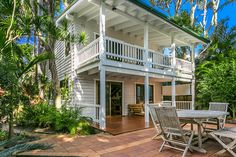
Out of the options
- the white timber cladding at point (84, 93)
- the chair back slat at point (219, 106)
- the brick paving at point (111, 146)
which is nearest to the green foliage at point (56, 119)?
the brick paving at point (111, 146)

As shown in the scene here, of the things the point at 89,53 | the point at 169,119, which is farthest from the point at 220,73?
the point at 169,119

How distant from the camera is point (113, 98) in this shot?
12062mm

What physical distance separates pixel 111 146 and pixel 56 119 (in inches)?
112

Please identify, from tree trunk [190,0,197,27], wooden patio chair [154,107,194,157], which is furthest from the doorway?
tree trunk [190,0,197,27]

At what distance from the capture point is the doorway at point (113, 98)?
1174cm

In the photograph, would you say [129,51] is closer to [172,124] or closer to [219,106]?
[219,106]

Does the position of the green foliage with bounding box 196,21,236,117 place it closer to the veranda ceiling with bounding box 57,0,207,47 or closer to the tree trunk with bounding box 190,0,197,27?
the veranda ceiling with bounding box 57,0,207,47

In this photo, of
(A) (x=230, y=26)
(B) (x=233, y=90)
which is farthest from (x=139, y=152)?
(A) (x=230, y=26)

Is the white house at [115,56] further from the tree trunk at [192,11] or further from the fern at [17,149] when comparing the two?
the fern at [17,149]

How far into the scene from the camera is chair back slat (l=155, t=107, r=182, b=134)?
4668 millimetres

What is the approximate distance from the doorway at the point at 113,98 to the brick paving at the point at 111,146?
476 centimetres

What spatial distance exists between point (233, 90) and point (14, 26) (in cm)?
1027

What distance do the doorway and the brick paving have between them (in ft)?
15.6

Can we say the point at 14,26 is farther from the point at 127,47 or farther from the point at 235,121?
the point at 235,121
